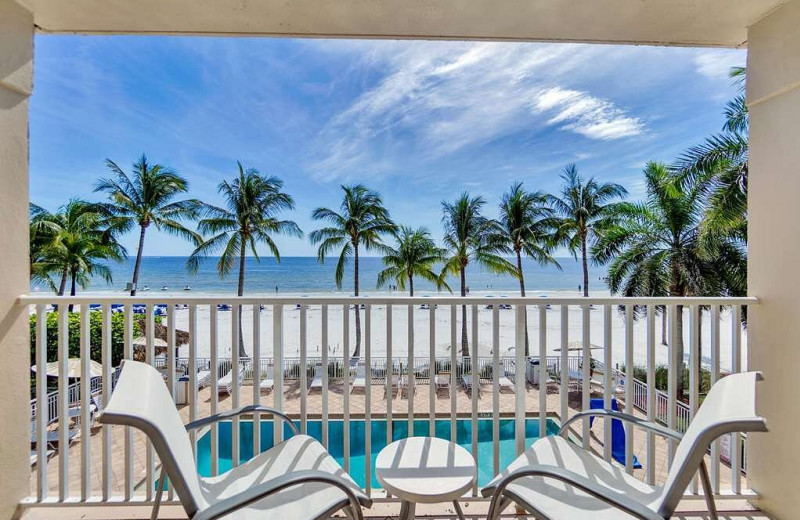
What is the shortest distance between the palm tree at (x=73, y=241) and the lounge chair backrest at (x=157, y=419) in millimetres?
18955

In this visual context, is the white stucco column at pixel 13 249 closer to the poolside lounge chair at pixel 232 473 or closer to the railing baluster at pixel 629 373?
the poolside lounge chair at pixel 232 473

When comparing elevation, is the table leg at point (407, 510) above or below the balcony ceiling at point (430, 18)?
below

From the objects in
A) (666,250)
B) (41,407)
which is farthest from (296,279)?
(41,407)

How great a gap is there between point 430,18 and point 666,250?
12003 mm

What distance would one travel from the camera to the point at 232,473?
1.50 metres

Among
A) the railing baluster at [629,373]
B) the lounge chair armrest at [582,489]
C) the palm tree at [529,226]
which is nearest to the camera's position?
the lounge chair armrest at [582,489]

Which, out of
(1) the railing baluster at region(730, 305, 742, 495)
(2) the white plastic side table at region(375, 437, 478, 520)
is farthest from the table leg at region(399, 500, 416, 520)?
(1) the railing baluster at region(730, 305, 742, 495)

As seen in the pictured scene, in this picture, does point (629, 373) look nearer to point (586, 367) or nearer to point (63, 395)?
point (586, 367)

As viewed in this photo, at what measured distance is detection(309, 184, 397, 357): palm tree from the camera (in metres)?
16.1

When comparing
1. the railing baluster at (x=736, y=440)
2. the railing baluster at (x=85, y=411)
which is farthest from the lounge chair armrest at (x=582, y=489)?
the railing baluster at (x=85, y=411)

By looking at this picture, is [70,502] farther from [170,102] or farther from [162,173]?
[170,102]

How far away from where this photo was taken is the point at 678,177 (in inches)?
367

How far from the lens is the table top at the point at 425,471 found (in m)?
1.31

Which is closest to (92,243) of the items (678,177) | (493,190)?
(678,177)
